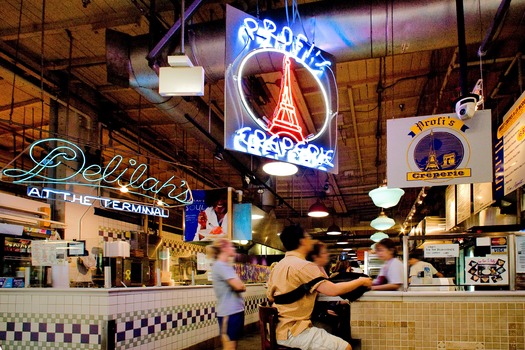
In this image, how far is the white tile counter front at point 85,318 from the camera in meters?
5.54

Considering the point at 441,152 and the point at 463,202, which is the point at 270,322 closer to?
the point at 441,152

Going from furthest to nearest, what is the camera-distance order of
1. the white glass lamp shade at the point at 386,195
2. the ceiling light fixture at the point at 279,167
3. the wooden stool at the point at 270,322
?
the white glass lamp shade at the point at 386,195
the ceiling light fixture at the point at 279,167
the wooden stool at the point at 270,322

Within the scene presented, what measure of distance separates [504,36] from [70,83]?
22.7ft

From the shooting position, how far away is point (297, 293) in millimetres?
3197

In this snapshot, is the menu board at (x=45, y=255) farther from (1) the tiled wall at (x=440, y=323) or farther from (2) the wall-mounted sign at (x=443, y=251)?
(2) the wall-mounted sign at (x=443, y=251)

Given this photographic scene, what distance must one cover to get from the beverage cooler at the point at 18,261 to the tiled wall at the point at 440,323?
18.3 feet

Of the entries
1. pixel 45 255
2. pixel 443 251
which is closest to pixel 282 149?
pixel 443 251

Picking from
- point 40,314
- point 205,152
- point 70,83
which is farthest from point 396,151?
point 205,152

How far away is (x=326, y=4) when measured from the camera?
540cm

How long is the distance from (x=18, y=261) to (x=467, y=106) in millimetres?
7328

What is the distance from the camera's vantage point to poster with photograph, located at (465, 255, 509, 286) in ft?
14.4

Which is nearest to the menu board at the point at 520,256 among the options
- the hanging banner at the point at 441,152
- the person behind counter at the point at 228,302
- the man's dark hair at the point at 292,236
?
the hanging banner at the point at 441,152

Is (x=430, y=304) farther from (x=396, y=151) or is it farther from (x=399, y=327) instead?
(x=396, y=151)

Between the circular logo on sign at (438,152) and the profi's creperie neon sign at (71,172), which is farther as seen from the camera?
the profi's creperie neon sign at (71,172)
